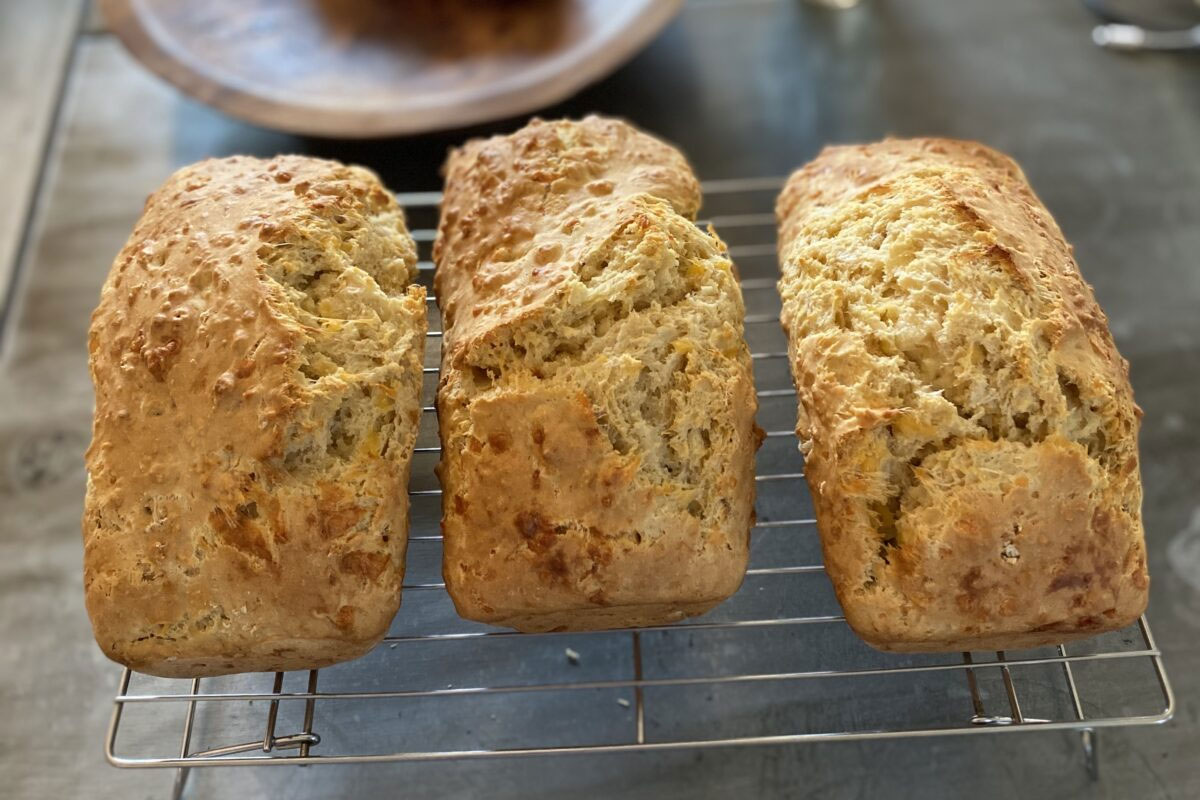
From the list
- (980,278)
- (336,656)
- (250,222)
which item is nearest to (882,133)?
(980,278)

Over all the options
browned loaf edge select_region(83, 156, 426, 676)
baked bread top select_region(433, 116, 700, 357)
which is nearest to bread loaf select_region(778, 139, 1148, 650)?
baked bread top select_region(433, 116, 700, 357)

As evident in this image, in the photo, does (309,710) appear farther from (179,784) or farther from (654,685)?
(654,685)

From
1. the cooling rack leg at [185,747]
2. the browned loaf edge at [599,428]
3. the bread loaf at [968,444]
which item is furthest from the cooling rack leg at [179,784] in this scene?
the bread loaf at [968,444]

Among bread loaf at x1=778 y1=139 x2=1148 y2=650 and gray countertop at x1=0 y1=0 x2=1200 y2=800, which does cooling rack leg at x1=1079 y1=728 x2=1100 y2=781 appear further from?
bread loaf at x1=778 y1=139 x2=1148 y2=650

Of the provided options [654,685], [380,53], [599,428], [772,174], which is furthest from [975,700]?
[380,53]

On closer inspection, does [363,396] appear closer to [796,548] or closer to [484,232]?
[484,232]

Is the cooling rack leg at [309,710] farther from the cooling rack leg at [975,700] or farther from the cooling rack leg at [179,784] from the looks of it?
the cooling rack leg at [975,700]

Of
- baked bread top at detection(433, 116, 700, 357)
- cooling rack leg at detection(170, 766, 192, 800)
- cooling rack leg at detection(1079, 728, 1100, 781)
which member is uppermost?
baked bread top at detection(433, 116, 700, 357)

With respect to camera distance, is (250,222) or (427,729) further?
(427,729)
